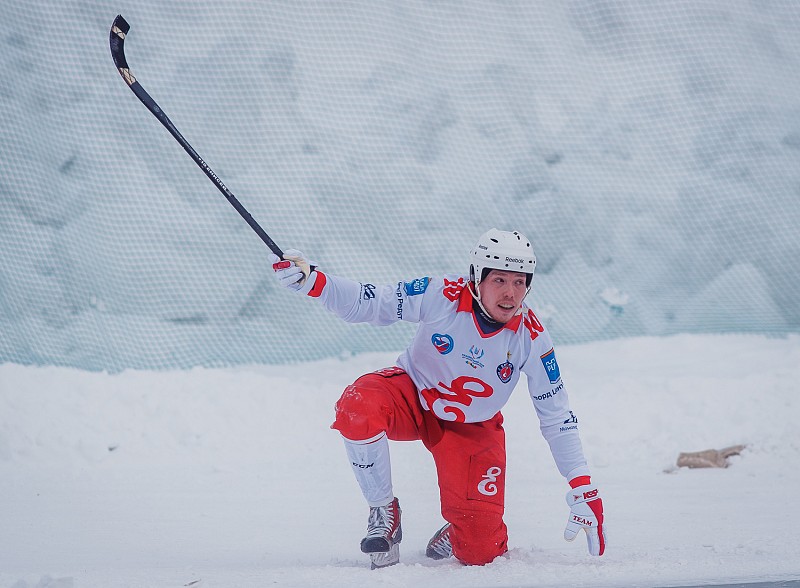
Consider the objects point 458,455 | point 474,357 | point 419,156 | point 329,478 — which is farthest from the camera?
point 419,156

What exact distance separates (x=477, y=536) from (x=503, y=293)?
35.6 inches

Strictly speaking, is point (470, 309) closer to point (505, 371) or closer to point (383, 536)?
point (505, 371)

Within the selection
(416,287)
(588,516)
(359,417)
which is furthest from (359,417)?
(588,516)

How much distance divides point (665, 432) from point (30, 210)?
5.21 meters

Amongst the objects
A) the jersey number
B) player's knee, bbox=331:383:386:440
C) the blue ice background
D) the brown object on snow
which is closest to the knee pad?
player's knee, bbox=331:383:386:440

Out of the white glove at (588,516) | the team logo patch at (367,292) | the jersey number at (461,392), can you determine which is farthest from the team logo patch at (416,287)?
the white glove at (588,516)

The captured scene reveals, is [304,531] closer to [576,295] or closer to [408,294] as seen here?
[408,294]

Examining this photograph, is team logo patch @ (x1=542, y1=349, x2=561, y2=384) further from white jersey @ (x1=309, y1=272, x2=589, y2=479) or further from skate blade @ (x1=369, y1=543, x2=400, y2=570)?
skate blade @ (x1=369, y1=543, x2=400, y2=570)

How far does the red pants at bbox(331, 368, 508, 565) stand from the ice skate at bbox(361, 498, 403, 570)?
25 centimetres

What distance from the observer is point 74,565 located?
3062mm

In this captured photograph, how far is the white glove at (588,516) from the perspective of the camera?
2861 millimetres

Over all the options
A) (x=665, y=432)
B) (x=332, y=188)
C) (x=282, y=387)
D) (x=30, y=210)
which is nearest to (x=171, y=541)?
(x=282, y=387)

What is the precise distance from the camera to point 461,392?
3049 millimetres

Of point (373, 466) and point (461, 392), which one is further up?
point (461, 392)
